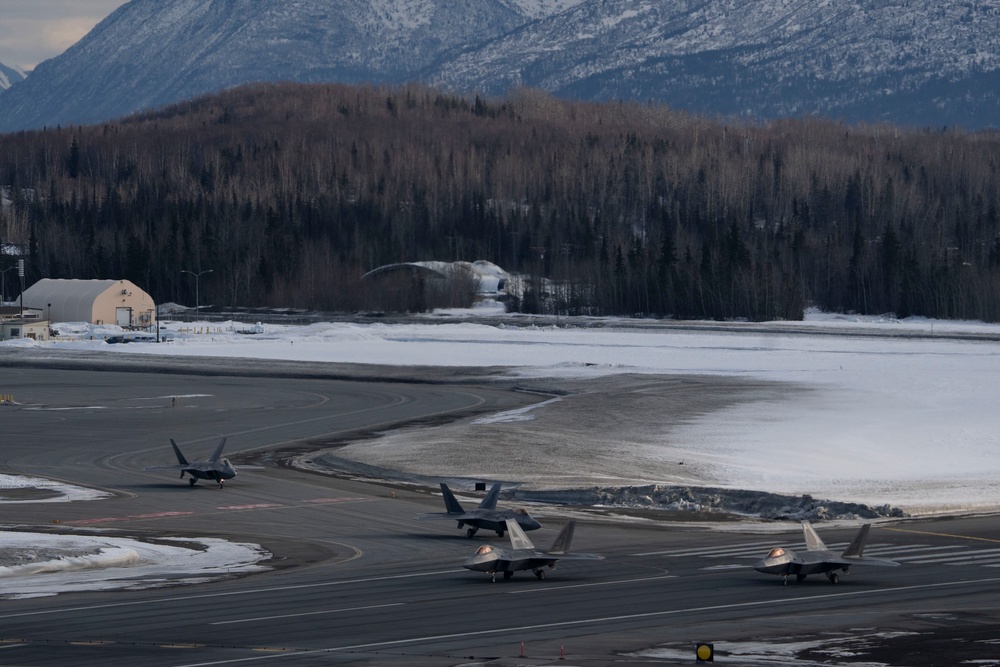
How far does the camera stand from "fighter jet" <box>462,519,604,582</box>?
3188 centimetres

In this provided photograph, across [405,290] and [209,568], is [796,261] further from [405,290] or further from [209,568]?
[209,568]

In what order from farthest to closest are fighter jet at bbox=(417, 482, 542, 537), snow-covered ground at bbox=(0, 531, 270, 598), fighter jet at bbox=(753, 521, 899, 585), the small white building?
the small white building, fighter jet at bbox=(417, 482, 542, 537), snow-covered ground at bbox=(0, 531, 270, 598), fighter jet at bbox=(753, 521, 899, 585)

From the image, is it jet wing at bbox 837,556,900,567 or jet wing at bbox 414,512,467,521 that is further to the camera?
jet wing at bbox 414,512,467,521

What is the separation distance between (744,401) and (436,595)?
49134mm

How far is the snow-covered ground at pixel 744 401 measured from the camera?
53.4 m

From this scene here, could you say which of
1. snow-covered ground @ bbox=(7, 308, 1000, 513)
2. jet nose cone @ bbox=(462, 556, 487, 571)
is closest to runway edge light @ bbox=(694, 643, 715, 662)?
jet nose cone @ bbox=(462, 556, 487, 571)

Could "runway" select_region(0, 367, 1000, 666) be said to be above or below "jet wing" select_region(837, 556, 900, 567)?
below

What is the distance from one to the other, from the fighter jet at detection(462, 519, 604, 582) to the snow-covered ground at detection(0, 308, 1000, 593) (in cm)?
698

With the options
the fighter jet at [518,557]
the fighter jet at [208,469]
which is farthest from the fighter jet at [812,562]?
the fighter jet at [208,469]

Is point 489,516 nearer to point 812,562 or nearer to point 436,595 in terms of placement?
point 436,595

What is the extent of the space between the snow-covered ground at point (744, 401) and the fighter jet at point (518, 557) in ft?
22.9

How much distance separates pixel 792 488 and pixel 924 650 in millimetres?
25790

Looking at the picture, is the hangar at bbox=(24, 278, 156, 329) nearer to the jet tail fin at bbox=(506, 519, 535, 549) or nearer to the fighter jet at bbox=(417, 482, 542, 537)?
the fighter jet at bbox=(417, 482, 542, 537)

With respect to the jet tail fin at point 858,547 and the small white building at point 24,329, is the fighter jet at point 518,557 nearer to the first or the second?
the jet tail fin at point 858,547
